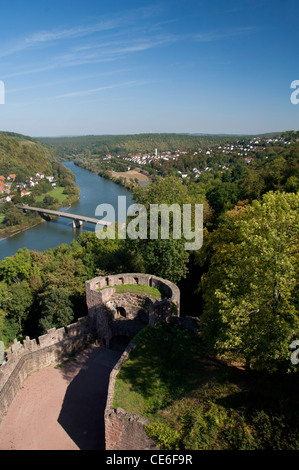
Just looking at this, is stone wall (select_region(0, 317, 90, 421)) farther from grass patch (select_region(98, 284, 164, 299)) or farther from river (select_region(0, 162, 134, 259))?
river (select_region(0, 162, 134, 259))

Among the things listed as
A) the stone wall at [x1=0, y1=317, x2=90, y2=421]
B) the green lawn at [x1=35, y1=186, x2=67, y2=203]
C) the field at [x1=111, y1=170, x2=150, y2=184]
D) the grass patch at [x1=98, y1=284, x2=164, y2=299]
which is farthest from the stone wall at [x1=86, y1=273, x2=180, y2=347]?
the field at [x1=111, y1=170, x2=150, y2=184]

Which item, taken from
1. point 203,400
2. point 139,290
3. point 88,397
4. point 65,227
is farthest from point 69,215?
point 203,400

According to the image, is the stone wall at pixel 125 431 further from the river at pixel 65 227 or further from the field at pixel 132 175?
the field at pixel 132 175

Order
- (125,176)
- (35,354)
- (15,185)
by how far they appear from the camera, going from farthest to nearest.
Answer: (125,176) < (15,185) < (35,354)

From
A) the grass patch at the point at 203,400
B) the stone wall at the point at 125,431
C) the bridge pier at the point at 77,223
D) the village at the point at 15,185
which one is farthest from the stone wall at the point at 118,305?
the village at the point at 15,185

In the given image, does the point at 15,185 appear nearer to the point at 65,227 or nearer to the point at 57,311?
the point at 65,227

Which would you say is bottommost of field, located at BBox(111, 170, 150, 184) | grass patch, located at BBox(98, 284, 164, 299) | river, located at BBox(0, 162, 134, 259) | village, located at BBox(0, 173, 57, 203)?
river, located at BBox(0, 162, 134, 259)
